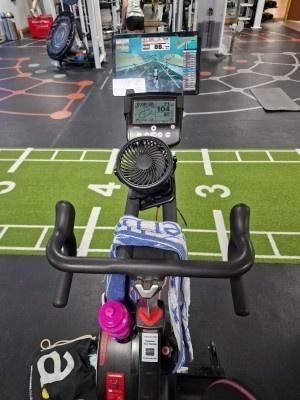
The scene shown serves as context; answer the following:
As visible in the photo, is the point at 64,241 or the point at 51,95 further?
the point at 51,95

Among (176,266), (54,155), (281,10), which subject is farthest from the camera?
(281,10)

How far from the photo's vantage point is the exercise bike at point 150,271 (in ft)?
2.02

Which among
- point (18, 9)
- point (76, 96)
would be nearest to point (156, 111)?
point (76, 96)

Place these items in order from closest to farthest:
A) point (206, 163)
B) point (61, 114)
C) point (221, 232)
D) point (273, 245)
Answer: point (273, 245)
point (221, 232)
point (206, 163)
point (61, 114)

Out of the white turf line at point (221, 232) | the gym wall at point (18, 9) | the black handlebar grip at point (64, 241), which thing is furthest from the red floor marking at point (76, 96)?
the gym wall at point (18, 9)

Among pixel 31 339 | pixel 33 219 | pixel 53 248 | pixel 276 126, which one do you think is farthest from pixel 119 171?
pixel 276 126

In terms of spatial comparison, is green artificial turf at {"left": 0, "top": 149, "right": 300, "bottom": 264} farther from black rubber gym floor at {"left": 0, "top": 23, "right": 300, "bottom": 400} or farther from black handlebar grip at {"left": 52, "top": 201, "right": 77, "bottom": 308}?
black handlebar grip at {"left": 52, "top": 201, "right": 77, "bottom": 308}

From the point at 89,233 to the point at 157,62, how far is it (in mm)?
→ 1423

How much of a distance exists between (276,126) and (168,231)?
3541mm

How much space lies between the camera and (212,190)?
2717 mm

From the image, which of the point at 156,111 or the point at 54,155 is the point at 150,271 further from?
the point at 54,155

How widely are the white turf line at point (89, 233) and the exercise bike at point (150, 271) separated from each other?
1.02 meters

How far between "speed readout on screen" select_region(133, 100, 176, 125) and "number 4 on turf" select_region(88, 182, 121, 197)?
1378 mm

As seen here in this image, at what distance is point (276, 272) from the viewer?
→ 199cm
